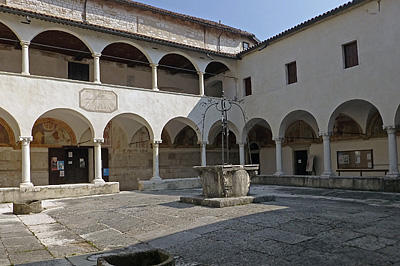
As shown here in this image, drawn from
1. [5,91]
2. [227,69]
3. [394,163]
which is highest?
[227,69]

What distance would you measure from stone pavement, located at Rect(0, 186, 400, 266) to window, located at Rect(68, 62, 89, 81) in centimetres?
961

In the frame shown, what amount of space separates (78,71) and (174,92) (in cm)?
477

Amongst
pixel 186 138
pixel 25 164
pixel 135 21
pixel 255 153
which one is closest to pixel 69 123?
pixel 25 164

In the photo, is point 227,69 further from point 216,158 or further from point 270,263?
point 270,263

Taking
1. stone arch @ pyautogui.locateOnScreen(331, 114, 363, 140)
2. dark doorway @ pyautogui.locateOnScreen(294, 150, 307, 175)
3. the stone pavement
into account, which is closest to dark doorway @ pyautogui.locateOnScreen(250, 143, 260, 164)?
dark doorway @ pyautogui.locateOnScreen(294, 150, 307, 175)

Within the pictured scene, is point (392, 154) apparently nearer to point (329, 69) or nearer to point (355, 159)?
point (329, 69)

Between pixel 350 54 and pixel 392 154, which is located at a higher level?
pixel 350 54

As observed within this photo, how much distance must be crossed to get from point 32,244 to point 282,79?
1318 centimetres

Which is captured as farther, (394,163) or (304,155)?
(304,155)

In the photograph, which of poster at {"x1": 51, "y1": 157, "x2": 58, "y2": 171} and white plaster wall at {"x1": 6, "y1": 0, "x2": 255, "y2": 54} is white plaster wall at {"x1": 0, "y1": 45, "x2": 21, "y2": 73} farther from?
poster at {"x1": 51, "y1": 157, "x2": 58, "y2": 171}

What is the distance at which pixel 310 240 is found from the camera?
16.1 ft

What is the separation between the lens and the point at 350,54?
535 inches

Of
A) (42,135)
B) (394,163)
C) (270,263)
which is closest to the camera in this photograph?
(270,263)

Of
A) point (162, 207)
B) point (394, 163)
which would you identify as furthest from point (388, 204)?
point (162, 207)
